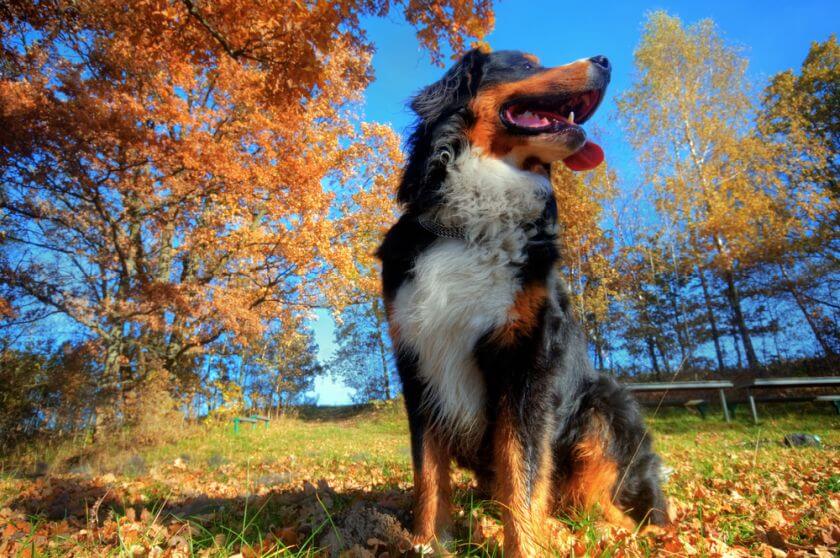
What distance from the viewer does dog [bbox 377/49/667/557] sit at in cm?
199

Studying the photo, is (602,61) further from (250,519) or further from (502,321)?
(250,519)

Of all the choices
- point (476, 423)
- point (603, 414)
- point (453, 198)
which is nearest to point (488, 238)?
point (453, 198)

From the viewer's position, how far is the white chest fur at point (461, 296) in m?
2.12

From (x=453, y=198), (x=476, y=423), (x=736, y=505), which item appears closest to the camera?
(x=476, y=423)

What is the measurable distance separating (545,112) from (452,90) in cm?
60

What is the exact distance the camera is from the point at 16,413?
24.6 feet

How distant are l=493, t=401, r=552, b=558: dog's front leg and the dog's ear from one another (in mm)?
1753

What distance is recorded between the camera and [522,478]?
187cm

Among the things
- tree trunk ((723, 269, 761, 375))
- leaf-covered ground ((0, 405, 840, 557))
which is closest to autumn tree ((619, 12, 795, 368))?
tree trunk ((723, 269, 761, 375))

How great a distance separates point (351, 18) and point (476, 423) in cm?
550

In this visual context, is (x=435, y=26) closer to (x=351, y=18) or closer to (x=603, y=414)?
(x=351, y=18)

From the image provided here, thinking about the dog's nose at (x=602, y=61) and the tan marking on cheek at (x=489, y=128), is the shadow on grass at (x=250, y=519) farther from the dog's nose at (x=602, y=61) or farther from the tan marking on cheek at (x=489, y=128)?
the dog's nose at (x=602, y=61)

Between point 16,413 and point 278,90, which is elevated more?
point 278,90

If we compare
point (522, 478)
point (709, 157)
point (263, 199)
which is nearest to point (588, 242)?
point (709, 157)
